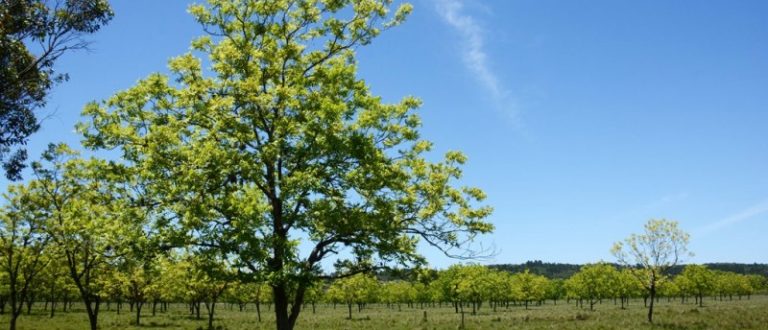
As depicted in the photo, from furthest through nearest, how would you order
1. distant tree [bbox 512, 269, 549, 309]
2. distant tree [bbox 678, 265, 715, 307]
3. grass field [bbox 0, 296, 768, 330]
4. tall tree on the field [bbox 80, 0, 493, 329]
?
distant tree [bbox 512, 269, 549, 309] < distant tree [bbox 678, 265, 715, 307] < grass field [bbox 0, 296, 768, 330] < tall tree on the field [bbox 80, 0, 493, 329]

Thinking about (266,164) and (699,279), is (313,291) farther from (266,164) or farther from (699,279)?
(699,279)

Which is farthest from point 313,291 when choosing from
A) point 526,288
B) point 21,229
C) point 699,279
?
point 699,279

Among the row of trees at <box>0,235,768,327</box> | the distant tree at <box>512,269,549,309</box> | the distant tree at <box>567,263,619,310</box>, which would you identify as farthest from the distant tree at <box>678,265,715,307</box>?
the distant tree at <box>512,269,549,309</box>

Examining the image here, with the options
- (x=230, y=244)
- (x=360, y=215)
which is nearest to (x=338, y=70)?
(x=360, y=215)

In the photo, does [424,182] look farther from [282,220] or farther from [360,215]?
[282,220]

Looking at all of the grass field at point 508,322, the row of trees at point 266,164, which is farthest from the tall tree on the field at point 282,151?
the grass field at point 508,322

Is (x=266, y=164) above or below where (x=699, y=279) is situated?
above

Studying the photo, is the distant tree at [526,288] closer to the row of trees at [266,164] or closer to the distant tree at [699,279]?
the distant tree at [699,279]

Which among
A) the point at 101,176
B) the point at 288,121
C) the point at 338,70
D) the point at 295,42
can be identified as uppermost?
the point at 295,42

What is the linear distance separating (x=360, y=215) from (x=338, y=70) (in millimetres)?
4303

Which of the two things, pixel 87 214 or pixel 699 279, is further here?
pixel 699 279

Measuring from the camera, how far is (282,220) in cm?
1448

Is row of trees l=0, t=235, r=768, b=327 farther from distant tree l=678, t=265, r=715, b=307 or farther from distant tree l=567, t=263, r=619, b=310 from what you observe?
distant tree l=678, t=265, r=715, b=307

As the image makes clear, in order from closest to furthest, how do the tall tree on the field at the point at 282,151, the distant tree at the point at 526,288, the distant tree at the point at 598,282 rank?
the tall tree on the field at the point at 282,151
the distant tree at the point at 598,282
the distant tree at the point at 526,288
